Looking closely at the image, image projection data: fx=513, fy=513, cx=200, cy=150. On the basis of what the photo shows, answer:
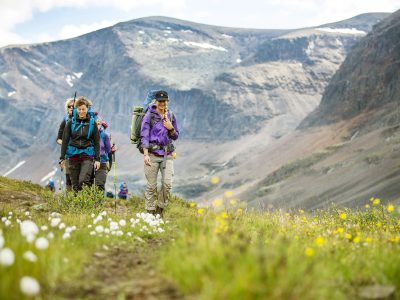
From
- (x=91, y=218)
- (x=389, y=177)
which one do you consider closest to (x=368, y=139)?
(x=389, y=177)

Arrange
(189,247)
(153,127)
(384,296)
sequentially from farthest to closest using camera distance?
(153,127) < (189,247) < (384,296)

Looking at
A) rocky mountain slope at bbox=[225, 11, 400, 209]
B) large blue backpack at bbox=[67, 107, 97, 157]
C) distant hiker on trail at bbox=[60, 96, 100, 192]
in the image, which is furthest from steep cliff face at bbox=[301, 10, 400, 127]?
large blue backpack at bbox=[67, 107, 97, 157]

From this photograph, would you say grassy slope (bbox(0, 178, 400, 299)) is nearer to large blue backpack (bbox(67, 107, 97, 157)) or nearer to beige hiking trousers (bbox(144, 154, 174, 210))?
beige hiking trousers (bbox(144, 154, 174, 210))

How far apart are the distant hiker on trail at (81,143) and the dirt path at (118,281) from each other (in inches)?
200

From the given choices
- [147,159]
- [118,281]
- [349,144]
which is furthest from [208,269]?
[349,144]

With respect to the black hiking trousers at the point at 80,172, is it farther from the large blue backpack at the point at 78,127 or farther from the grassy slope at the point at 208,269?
the grassy slope at the point at 208,269

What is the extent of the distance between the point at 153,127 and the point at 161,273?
612 centimetres

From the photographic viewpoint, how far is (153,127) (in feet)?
33.0

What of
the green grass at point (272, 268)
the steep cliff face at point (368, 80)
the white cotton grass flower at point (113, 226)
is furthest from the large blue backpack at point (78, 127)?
the steep cliff face at point (368, 80)

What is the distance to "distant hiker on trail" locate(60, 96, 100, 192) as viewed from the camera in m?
10.2

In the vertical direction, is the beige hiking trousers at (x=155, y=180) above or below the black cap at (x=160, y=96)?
below

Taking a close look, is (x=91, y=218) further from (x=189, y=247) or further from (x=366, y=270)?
(x=366, y=270)

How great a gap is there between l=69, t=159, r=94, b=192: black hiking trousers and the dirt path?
5382mm

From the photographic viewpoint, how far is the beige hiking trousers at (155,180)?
10.2 m
